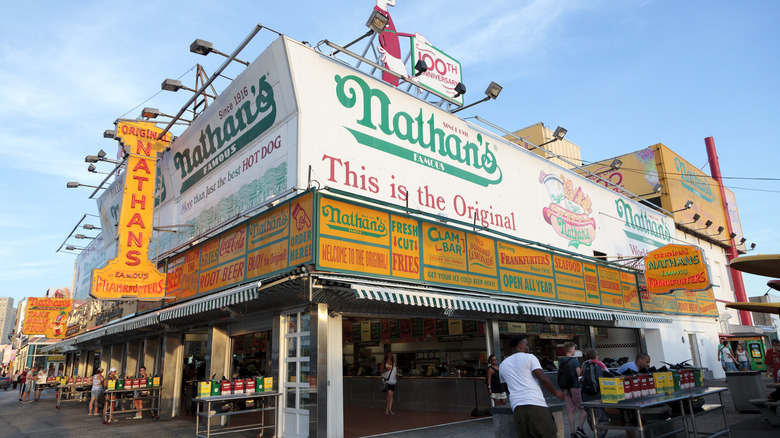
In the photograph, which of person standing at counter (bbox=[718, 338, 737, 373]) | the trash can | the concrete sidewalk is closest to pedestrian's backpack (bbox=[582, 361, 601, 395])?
the concrete sidewalk

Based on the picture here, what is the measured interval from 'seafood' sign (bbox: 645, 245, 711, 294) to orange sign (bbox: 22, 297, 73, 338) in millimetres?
27651

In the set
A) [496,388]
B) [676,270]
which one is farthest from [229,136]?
[676,270]

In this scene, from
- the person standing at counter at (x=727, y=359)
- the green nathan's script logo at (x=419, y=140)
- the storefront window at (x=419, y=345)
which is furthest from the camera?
the person standing at counter at (x=727, y=359)

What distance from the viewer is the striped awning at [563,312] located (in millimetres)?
11812

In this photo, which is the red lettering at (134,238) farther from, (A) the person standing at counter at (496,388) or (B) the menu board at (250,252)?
(A) the person standing at counter at (496,388)

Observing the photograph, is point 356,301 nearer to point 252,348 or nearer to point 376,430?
point 376,430

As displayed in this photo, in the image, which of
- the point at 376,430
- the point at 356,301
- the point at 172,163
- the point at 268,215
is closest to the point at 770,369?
the point at 376,430

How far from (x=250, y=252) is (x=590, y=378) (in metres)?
7.18

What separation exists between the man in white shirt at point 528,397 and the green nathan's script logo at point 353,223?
4.46 m

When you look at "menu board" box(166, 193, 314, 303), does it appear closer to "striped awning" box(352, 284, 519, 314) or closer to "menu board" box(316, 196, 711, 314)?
"menu board" box(316, 196, 711, 314)

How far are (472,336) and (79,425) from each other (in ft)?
37.1

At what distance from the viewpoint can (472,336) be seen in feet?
49.9

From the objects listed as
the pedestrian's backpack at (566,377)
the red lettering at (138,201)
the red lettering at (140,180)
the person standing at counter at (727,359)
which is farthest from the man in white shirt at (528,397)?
the person standing at counter at (727,359)

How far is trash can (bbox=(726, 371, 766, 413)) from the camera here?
34.4 feet
